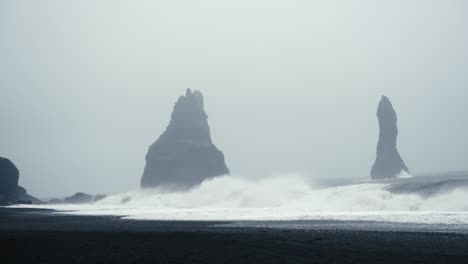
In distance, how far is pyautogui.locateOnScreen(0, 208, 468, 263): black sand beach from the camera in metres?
19.7

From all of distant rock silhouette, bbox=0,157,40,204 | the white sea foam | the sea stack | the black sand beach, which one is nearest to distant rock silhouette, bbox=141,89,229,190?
the white sea foam

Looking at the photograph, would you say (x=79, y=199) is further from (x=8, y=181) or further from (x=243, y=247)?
(x=243, y=247)

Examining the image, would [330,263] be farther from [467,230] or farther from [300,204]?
[300,204]

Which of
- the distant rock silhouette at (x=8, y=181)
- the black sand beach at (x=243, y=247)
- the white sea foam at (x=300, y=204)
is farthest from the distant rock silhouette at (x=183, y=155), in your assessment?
the black sand beach at (x=243, y=247)

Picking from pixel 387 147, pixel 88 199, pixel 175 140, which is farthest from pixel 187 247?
pixel 387 147

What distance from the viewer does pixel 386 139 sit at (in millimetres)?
167625

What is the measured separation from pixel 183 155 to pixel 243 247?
112 metres

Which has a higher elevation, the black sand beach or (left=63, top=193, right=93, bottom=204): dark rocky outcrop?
(left=63, top=193, right=93, bottom=204): dark rocky outcrop

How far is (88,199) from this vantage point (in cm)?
14525

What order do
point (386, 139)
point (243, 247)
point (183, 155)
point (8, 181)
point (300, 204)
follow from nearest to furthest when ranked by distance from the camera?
point (243, 247) → point (300, 204) → point (8, 181) → point (183, 155) → point (386, 139)

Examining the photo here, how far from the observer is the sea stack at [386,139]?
6486 inches

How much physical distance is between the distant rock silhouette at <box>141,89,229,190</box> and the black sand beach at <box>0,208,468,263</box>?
102m

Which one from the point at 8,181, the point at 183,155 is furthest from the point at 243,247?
the point at 8,181

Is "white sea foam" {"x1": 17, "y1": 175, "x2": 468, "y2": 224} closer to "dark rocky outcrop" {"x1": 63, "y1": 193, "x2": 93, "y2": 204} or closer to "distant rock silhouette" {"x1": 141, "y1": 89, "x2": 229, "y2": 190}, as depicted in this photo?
"distant rock silhouette" {"x1": 141, "y1": 89, "x2": 229, "y2": 190}
